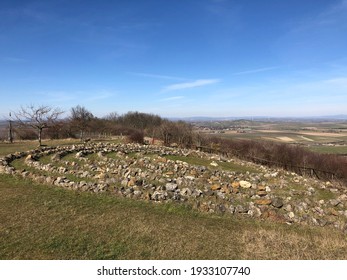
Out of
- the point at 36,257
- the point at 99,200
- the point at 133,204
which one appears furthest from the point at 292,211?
the point at 36,257

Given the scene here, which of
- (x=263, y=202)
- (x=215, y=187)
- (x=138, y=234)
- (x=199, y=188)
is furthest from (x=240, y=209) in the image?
(x=138, y=234)

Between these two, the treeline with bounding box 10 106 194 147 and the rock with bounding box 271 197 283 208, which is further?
the treeline with bounding box 10 106 194 147

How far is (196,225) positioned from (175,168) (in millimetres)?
9365

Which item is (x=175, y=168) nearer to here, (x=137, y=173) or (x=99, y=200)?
(x=137, y=173)

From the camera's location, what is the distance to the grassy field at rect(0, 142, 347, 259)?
7.52m

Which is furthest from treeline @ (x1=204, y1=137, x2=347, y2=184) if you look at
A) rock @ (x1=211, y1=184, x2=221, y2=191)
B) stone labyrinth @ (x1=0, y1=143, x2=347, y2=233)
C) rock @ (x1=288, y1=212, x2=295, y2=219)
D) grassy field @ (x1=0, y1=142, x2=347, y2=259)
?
grassy field @ (x1=0, y1=142, x2=347, y2=259)

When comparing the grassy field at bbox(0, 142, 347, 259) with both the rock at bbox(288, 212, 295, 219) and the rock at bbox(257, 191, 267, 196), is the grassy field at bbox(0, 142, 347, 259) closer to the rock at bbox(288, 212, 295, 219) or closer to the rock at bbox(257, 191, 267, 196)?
the rock at bbox(288, 212, 295, 219)

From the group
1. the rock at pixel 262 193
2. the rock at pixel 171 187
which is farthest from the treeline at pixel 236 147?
the rock at pixel 262 193

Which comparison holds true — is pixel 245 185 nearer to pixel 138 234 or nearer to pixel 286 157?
pixel 138 234

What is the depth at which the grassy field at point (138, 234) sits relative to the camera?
752 centimetres

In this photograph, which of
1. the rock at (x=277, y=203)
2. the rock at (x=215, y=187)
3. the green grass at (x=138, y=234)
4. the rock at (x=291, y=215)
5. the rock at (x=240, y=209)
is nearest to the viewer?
the green grass at (x=138, y=234)

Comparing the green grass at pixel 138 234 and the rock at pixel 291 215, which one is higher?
the green grass at pixel 138 234

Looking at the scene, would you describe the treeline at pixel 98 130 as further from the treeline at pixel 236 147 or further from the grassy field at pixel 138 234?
the grassy field at pixel 138 234

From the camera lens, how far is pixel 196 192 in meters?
13.4
